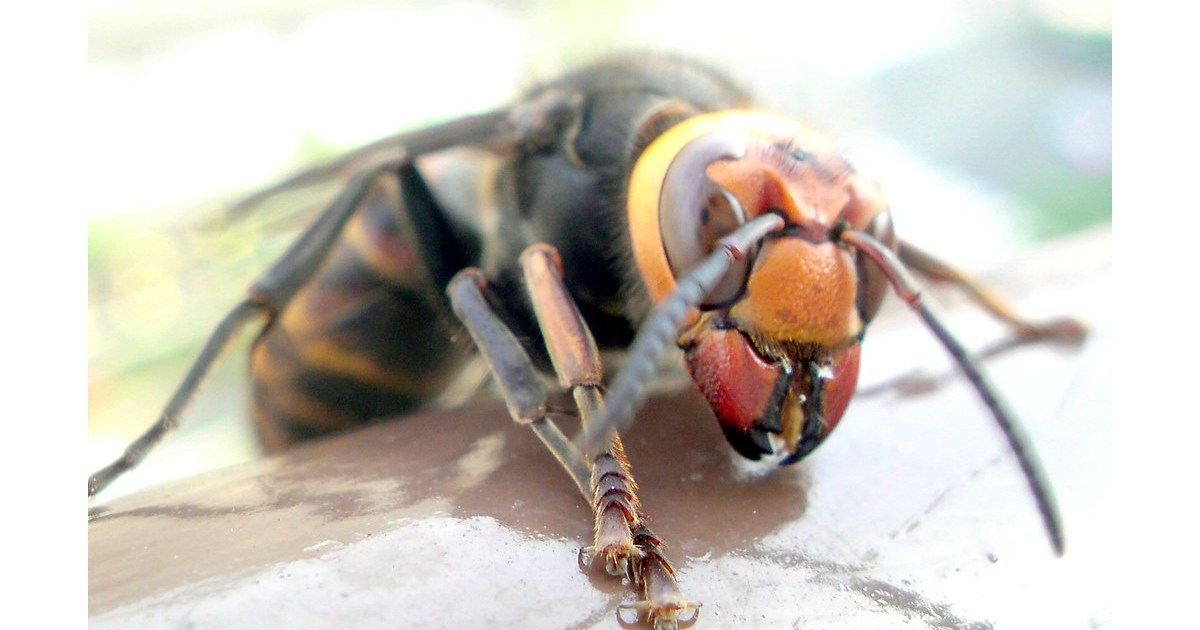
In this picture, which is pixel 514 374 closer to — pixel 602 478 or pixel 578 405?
pixel 578 405

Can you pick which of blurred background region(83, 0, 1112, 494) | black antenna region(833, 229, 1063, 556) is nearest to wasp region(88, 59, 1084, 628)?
black antenna region(833, 229, 1063, 556)

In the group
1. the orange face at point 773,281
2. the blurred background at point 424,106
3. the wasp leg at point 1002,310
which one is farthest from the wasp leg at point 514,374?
the wasp leg at point 1002,310

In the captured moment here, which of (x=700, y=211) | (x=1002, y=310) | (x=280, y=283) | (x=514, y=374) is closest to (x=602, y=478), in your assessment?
(x=514, y=374)

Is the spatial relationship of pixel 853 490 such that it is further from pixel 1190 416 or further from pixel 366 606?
pixel 366 606

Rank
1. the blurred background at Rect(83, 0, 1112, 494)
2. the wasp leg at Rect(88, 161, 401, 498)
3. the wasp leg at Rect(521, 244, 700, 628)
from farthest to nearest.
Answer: the blurred background at Rect(83, 0, 1112, 494)
the wasp leg at Rect(88, 161, 401, 498)
the wasp leg at Rect(521, 244, 700, 628)

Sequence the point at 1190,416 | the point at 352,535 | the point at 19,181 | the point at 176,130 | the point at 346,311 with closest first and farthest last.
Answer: the point at 19,181 → the point at 352,535 → the point at 1190,416 → the point at 346,311 → the point at 176,130

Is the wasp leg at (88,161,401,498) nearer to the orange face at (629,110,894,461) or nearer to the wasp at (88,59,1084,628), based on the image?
the wasp at (88,59,1084,628)

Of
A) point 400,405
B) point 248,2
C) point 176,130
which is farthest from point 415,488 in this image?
point 248,2
